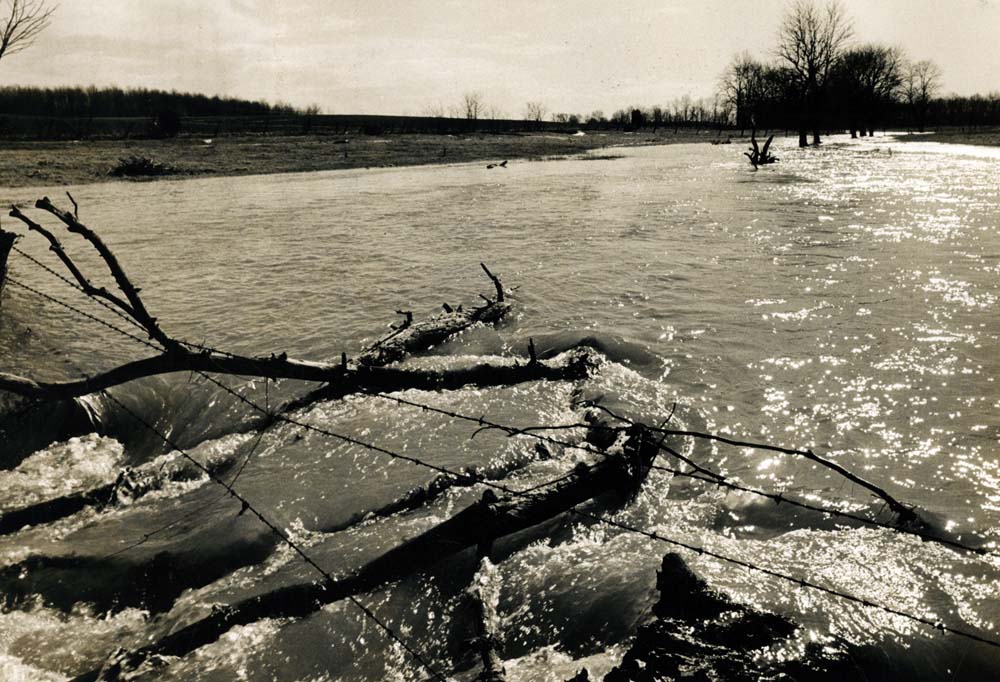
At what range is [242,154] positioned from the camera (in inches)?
1812

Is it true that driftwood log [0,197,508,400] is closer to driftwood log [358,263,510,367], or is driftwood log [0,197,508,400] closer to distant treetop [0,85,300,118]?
driftwood log [358,263,510,367]

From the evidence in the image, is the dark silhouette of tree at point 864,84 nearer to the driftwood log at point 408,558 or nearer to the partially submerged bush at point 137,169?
the partially submerged bush at point 137,169

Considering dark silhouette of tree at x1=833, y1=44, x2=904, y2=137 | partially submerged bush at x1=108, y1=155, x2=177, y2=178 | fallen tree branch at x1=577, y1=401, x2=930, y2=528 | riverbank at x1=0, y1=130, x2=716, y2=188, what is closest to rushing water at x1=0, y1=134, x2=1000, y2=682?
fallen tree branch at x1=577, y1=401, x2=930, y2=528

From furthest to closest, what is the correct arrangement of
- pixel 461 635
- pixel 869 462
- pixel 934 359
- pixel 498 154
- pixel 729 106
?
pixel 729 106 < pixel 498 154 < pixel 934 359 < pixel 869 462 < pixel 461 635

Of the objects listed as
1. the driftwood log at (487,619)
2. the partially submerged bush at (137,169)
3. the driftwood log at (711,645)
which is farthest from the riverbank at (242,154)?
the driftwood log at (711,645)

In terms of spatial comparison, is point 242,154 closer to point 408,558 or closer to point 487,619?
point 408,558

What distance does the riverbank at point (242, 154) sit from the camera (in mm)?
35875

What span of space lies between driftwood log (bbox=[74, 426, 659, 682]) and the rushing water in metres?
0.14

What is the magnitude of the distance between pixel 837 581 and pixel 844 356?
503 cm

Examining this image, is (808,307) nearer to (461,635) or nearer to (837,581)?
(837,581)

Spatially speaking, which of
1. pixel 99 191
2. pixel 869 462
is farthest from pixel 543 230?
pixel 99 191

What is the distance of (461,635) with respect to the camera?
4367mm

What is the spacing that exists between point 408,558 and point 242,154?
47235 mm

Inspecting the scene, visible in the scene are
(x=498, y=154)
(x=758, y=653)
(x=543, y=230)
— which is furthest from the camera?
(x=498, y=154)
